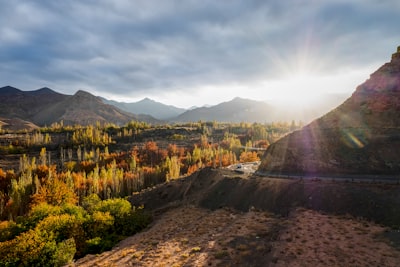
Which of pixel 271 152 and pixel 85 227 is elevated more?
pixel 271 152

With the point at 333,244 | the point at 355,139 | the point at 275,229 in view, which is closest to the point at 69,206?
the point at 275,229

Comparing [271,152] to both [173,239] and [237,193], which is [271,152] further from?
[173,239]

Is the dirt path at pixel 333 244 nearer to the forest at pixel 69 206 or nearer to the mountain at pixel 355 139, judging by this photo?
the mountain at pixel 355 139

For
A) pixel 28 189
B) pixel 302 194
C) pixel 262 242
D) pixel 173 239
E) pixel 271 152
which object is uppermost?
pixel 271 152

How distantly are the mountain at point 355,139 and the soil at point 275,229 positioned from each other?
16.2 ft

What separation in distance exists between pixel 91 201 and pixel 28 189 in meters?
41.5

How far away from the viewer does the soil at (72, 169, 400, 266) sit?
2319 centimetres

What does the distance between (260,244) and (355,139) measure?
23.9 meters

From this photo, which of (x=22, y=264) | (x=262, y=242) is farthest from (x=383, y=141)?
(x=22, y=264)

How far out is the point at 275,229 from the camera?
29688 millimetres

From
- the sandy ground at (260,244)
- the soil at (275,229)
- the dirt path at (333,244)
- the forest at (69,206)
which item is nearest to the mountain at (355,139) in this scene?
the soil at (275,229)

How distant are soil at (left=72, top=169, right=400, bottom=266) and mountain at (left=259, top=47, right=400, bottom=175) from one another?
16.2 feet

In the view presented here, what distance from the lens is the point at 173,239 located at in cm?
3244

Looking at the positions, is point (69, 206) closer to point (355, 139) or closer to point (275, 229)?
point (275, 229)
